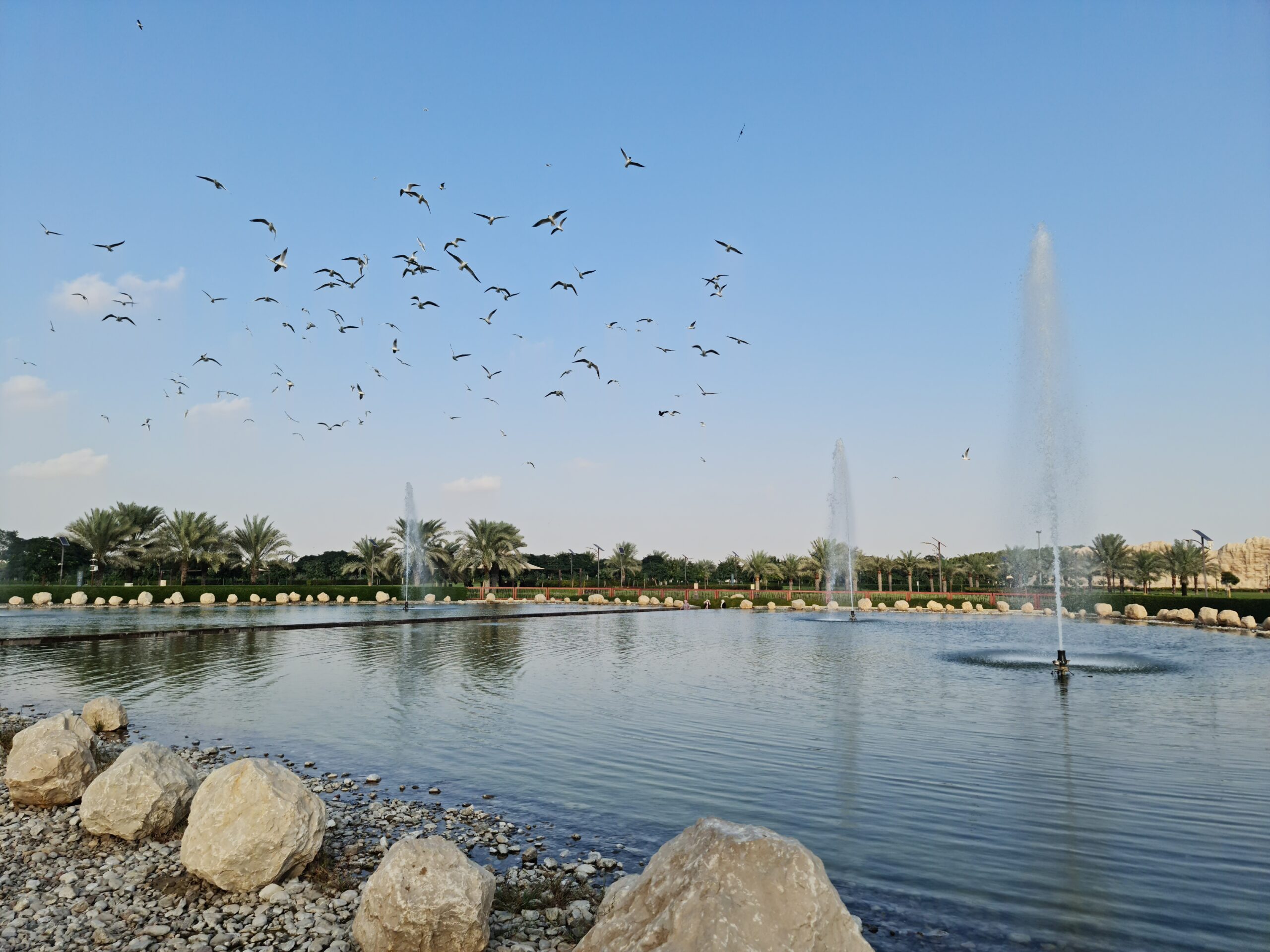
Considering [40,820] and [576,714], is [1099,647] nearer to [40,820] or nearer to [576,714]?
[576,714]

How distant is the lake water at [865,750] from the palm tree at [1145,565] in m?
51.6

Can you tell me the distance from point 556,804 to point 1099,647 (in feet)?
85.9

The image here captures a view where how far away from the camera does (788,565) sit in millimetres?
83625

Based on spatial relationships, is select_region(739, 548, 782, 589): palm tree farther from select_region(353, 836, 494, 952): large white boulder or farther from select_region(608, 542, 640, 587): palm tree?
select_region(353, 836, 494, 952): large white boulder

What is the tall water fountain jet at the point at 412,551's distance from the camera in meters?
64.2

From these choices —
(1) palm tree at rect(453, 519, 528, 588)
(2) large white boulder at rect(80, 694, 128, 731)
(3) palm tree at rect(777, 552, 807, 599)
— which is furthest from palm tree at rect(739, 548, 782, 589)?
(2) large white boulder at rect(80, 694, 128, 731)

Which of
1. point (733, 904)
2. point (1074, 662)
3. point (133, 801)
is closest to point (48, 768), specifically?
point (133, 801)

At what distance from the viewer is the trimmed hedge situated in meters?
53.2

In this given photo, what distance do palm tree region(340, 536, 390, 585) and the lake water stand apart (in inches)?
1851

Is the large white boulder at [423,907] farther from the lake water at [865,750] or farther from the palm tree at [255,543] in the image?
the palm tree at [255,543]

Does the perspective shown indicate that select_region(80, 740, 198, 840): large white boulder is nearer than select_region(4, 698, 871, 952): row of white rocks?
No

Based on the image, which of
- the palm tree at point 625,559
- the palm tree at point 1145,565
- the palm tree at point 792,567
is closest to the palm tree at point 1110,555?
A: the palm tree at point 1145,565

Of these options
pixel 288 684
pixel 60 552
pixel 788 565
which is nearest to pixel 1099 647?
pixel 288 684

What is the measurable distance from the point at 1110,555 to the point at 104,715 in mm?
73979
